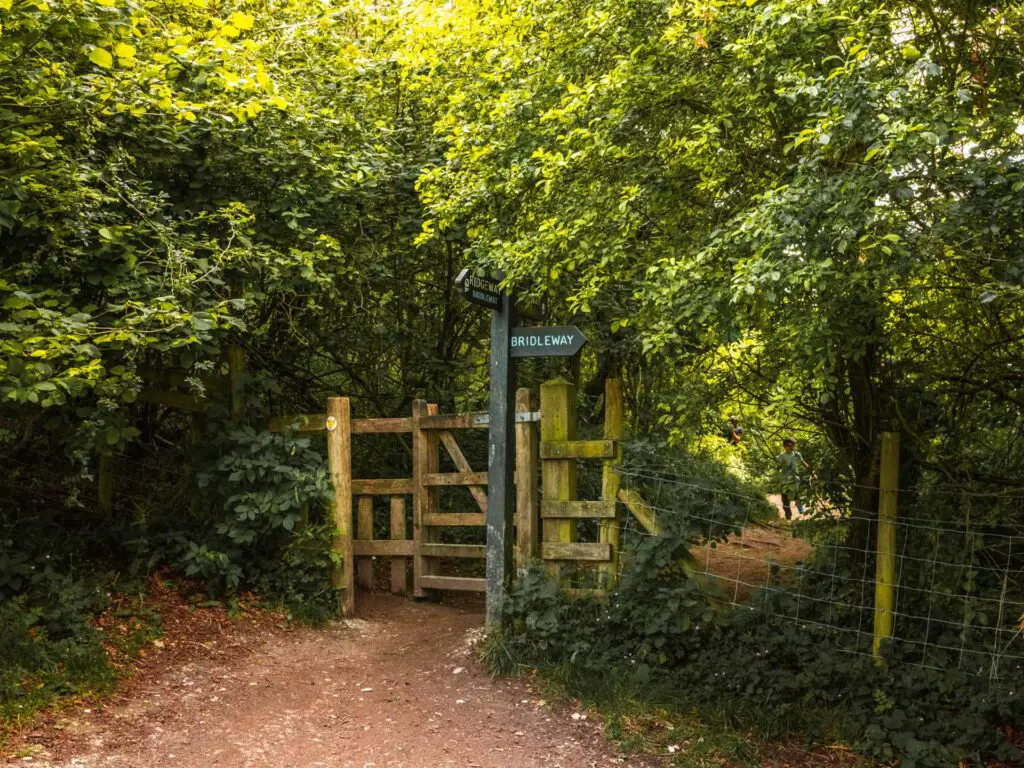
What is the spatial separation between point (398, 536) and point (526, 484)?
7.20 ft

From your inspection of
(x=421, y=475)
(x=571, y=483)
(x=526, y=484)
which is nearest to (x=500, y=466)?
(x=526, y=484)

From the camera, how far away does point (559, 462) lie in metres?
6.75

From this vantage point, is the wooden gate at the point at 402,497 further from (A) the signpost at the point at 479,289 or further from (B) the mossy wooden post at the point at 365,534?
(A) the signpost at the point at 479,289

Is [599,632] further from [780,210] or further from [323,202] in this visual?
[323,202]

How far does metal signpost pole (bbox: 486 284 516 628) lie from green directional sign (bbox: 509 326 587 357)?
79 mm

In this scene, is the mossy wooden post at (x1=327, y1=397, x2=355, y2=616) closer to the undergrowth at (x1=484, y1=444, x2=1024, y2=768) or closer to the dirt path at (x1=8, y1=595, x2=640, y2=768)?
the dirt path at (x1=8, y1=595, x2=640, y2=768)

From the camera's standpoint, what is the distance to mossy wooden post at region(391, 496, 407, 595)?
8.61 m

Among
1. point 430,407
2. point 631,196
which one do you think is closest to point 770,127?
point 631,196

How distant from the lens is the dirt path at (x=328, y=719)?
511 centimetres

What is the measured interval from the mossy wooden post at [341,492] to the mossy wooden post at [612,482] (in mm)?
2668

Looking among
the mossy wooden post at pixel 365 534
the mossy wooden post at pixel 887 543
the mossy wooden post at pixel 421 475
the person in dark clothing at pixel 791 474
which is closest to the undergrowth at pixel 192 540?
the mossy wooden post at pixel 365 534

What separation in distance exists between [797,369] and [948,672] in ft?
7.55

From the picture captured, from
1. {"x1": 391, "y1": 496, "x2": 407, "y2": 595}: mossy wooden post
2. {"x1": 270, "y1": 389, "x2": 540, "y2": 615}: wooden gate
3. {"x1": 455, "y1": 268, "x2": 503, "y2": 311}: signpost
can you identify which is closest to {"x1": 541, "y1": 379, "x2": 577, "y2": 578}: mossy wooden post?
{"x1": 455, "y1": 268, "x2": 503, "y2": 311}: signpost

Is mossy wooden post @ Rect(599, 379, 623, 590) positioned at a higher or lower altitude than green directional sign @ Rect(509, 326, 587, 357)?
lower
